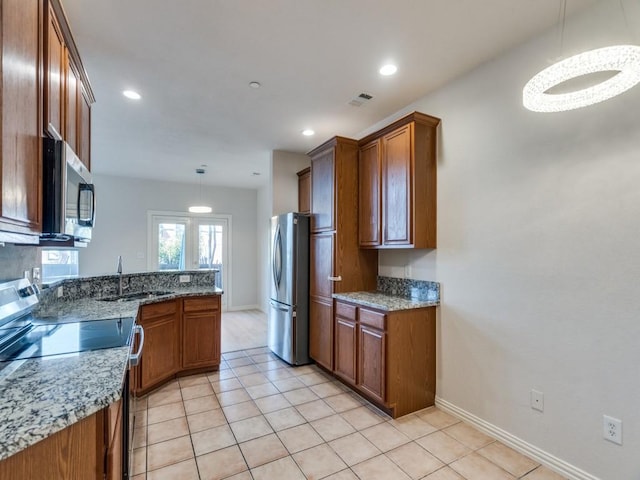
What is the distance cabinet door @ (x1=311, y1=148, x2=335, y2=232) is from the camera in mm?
3426

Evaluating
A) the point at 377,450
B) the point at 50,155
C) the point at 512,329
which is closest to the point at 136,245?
the point at 50,155

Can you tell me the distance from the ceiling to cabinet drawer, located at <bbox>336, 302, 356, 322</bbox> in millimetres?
2020

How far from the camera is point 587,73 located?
4.82 feet

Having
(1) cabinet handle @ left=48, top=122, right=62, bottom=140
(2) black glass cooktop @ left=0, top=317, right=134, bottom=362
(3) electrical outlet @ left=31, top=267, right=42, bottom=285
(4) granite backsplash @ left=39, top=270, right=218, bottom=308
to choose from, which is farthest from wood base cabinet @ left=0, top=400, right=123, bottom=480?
(4) granite backsplash @ left=39, top=270, right=218, bottom=308

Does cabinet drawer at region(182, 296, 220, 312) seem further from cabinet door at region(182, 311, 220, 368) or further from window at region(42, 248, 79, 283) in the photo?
window at region(42, 248, 79, 283)

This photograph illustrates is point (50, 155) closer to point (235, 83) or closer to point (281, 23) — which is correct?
point (281, 23)

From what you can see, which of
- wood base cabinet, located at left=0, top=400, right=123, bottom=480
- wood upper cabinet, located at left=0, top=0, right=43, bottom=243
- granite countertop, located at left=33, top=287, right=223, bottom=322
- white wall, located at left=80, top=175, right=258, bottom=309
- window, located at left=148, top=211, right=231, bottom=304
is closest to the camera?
wood base cabinet, located at left=0, top=400, right=123, bottom=480

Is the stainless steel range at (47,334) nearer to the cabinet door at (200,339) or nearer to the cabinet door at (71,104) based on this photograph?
the cabinet door at (71,104)

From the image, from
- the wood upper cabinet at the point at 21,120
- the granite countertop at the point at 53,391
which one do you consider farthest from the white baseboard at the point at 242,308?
the wood upper cabinet at the point at 21,120

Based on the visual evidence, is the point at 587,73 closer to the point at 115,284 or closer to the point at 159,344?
the point at 159,344

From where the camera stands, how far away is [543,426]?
2080 millimetres

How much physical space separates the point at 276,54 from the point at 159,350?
2.85 metres

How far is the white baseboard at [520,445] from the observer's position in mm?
1921

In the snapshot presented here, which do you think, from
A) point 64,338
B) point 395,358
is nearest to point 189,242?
point 64,338
